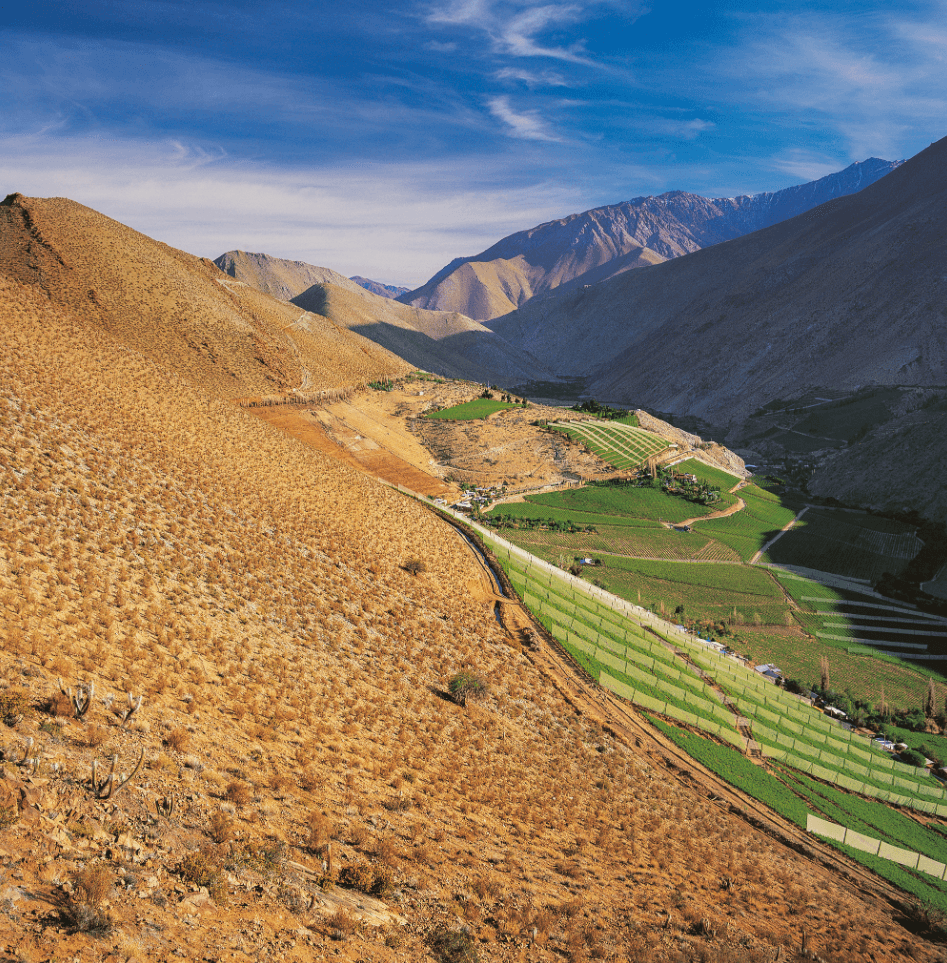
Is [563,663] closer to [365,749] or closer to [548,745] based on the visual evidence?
[548,745]

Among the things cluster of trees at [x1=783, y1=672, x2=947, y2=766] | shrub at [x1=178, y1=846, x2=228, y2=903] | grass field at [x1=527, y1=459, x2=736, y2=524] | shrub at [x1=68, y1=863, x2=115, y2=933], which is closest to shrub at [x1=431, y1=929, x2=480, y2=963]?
shrub at [x1=178, y1=846, x2=228, y2=903]

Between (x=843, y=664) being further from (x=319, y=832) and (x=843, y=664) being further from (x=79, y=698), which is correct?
(x=79, y=698)

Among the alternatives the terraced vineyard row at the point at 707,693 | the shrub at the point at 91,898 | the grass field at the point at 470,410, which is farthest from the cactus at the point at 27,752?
the grass field at the point at 470,410

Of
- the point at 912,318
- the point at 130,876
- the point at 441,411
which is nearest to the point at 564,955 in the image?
the point at 130,876

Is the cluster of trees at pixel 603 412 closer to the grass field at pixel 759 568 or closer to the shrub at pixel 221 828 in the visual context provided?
the grass field at pixel 759 568

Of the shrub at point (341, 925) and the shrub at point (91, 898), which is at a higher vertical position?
Result: the shrub at point (91, 898)

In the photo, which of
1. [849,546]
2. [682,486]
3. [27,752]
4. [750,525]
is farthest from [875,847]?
[682,486]
